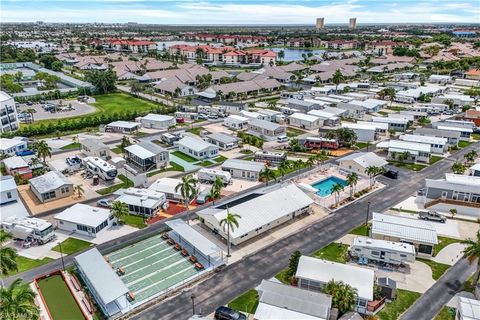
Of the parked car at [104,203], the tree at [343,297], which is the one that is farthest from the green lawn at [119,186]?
the tree at [343,297]

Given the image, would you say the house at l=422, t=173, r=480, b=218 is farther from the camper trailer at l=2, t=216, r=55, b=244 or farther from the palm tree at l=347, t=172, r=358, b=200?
the camper trailer at l=2, t=216, r=55, b=244

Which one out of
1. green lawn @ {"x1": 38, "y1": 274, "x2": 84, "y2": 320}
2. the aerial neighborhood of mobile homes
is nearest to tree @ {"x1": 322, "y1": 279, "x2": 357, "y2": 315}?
the aerial neighborhood of mobile homes

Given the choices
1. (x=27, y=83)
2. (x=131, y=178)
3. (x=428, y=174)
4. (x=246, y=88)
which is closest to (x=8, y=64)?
(x=27, y=83)

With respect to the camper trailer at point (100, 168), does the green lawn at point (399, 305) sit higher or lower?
lower

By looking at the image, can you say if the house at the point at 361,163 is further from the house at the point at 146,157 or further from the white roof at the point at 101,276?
the white roof at the point at 101,276

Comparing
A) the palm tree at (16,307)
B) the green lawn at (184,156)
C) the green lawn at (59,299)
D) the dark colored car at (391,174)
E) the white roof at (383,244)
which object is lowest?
the green lawn at (59,299)

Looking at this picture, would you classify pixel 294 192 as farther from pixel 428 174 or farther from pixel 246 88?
pixel 246 88

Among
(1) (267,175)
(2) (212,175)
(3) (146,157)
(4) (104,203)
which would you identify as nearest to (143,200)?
(4) (104,203)

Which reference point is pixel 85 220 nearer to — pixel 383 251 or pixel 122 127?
pixel 383 251
